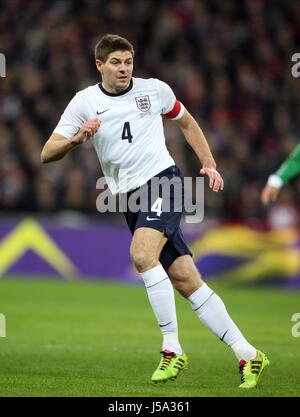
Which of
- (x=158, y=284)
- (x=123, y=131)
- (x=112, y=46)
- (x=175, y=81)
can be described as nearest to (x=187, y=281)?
(x=158, y=284)

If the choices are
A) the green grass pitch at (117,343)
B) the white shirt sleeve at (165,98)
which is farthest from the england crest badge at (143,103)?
the green grass pitch at (117,343)

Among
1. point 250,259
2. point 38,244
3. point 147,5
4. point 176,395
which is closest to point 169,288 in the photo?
point 176,395

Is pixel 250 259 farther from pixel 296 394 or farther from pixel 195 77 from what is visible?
pixel 296 394

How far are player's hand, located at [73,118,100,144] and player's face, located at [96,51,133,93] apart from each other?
0.57 m

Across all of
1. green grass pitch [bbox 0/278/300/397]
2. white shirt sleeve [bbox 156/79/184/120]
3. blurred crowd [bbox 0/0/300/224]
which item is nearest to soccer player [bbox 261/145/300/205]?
white shirt sleeve [bbox 156/79/184/120]

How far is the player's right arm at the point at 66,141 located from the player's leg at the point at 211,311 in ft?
3.81

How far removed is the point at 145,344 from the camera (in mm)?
9594

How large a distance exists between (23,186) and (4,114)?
7.03ft

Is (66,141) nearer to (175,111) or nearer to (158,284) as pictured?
(175,111)

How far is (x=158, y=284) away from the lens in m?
7.12

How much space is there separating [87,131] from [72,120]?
0.49 meters

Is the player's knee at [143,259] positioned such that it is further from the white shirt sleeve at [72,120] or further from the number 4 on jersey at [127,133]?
the white shirt sleeve at [72,120]

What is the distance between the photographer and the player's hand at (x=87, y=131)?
22.5ft

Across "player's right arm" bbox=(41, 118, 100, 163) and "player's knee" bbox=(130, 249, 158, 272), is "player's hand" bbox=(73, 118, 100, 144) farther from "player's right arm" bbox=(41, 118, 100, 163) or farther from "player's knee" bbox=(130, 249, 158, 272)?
"player's knee" bbox=(130, 249, 158, 272)
